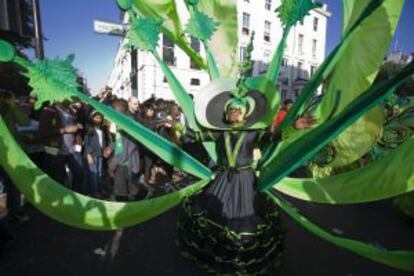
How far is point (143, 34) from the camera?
111 inches

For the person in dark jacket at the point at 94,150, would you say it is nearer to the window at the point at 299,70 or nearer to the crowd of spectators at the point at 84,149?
the crowd of spectators at the point at 84,149

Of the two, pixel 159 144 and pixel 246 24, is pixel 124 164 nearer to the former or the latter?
pixel 159 144

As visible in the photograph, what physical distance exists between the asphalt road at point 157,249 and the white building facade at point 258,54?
957cm

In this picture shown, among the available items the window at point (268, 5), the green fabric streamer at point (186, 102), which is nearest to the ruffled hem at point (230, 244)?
the green fabric streamer at point (186, 102)

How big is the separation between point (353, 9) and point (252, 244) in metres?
2.27

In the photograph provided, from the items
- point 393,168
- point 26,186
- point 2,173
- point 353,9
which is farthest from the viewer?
point 2,173

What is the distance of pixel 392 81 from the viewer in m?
1.60

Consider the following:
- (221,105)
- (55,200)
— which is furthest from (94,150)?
(221,105)

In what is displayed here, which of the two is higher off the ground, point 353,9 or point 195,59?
point 353,9

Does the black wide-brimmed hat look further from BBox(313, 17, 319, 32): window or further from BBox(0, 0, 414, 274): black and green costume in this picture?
BBox(313, 17, 319, 32): window

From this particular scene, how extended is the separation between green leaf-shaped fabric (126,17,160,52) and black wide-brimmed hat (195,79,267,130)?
2.14ft

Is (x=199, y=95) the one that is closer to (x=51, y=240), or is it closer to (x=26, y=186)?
(x=26, y=186)

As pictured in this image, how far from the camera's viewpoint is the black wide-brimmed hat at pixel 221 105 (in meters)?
2.89

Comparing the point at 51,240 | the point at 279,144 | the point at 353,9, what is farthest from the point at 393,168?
the point at 51,240
